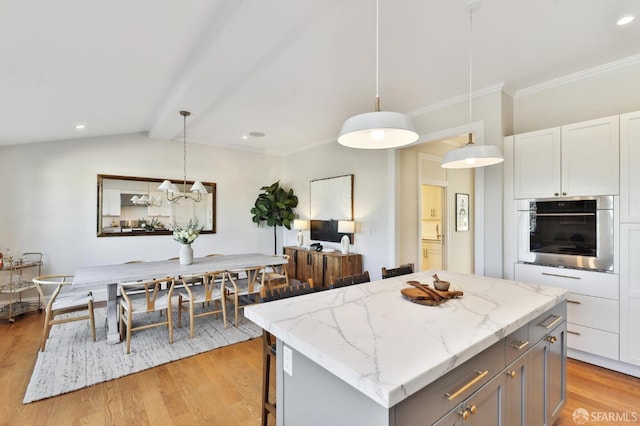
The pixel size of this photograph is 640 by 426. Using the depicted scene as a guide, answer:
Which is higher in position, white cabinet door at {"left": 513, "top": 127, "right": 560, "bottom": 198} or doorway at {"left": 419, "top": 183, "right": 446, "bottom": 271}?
white cabinet door at {"left": 513, "top": 127, "right": 560, "bottom": 198}

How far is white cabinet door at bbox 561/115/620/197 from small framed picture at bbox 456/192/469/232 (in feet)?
8.84

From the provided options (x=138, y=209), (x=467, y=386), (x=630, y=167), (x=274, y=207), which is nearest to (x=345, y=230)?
(x=274, y=207)

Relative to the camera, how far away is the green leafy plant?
6.28 meters

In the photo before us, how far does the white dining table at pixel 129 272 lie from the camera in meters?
3.01

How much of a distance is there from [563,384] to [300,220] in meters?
4.80

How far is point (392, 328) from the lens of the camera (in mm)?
1342

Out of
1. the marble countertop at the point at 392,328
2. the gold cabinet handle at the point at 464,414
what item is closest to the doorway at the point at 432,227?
the marble countertop at the point at 392,328

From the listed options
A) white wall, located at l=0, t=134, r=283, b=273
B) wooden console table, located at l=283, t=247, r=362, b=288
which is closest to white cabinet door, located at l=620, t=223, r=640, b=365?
wooden console table, located at l=283, t=247, r=362, b=288

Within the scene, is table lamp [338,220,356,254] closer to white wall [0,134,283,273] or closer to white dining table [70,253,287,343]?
white dining table [70,253,287,343]

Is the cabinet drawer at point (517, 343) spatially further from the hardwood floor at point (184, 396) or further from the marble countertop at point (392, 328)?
the hardwood floor at point (184, 396)

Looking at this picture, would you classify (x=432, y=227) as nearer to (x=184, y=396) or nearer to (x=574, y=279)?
(x=574, y=279)

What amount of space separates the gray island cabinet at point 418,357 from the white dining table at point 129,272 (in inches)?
87.9

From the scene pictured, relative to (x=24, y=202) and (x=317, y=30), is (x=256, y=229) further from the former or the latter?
(x=317, y=30)

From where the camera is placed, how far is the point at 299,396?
132 cm
